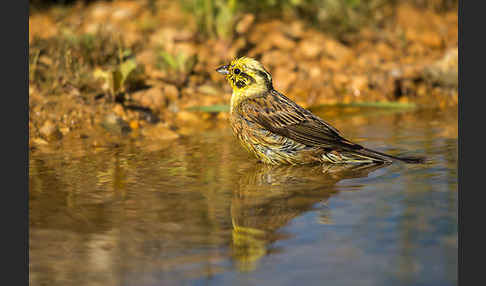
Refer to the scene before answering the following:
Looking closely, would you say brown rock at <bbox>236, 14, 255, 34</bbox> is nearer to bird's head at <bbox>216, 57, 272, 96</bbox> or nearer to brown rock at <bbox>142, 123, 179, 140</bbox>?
brown rock at <bbox>142, 123, 179, 140</bbox>

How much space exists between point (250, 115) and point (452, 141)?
207 centimetres

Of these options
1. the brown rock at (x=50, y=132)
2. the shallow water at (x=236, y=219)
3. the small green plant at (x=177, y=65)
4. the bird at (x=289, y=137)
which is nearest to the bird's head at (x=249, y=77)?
the bird at (x=289, y=137)

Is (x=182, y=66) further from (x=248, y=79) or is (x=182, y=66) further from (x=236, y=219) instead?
(x=236, y=219)

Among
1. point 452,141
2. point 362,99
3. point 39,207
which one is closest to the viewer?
point 39,207

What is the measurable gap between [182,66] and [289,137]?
3.55 m

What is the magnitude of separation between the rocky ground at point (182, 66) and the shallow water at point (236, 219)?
1.21m

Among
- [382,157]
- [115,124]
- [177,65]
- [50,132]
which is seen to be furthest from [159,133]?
[382,157]

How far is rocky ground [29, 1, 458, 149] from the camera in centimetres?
728

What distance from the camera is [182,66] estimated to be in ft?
28.2

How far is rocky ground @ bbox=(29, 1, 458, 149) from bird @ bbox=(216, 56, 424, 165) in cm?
159

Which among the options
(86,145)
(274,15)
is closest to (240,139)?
(86,145)

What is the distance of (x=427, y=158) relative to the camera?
17.6 feet

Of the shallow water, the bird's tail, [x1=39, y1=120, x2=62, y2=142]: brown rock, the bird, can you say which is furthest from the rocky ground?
the bird's tail

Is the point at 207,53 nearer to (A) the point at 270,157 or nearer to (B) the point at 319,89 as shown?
(B) the point at 319,89
